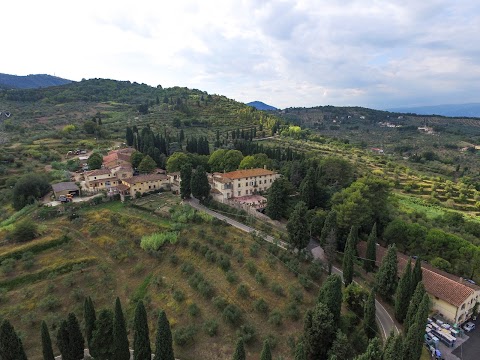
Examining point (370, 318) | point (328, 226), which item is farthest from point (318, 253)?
point (370, 318)

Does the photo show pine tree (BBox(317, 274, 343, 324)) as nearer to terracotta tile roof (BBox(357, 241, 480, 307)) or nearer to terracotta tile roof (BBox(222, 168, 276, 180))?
terracotta tile roof (BBox(357, 241, 480, 307))

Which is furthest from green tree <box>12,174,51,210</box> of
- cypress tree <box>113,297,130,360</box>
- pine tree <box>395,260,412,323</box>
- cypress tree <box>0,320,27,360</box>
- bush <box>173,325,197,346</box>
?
pine tree <box>395,260,412,323</box>

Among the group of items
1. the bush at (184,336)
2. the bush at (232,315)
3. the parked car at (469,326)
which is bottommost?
the parked car at (469,326)

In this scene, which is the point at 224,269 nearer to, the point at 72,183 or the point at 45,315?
the point at 45,315

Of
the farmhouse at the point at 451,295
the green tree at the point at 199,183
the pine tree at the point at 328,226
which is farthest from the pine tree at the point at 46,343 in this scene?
the farmhouse at the point at 451,295

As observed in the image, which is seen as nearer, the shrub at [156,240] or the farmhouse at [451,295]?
the farmhouse at [451,295]

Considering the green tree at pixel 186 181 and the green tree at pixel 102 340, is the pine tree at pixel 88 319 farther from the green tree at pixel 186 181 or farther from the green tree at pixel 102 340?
the green tree at pixel 186 181
